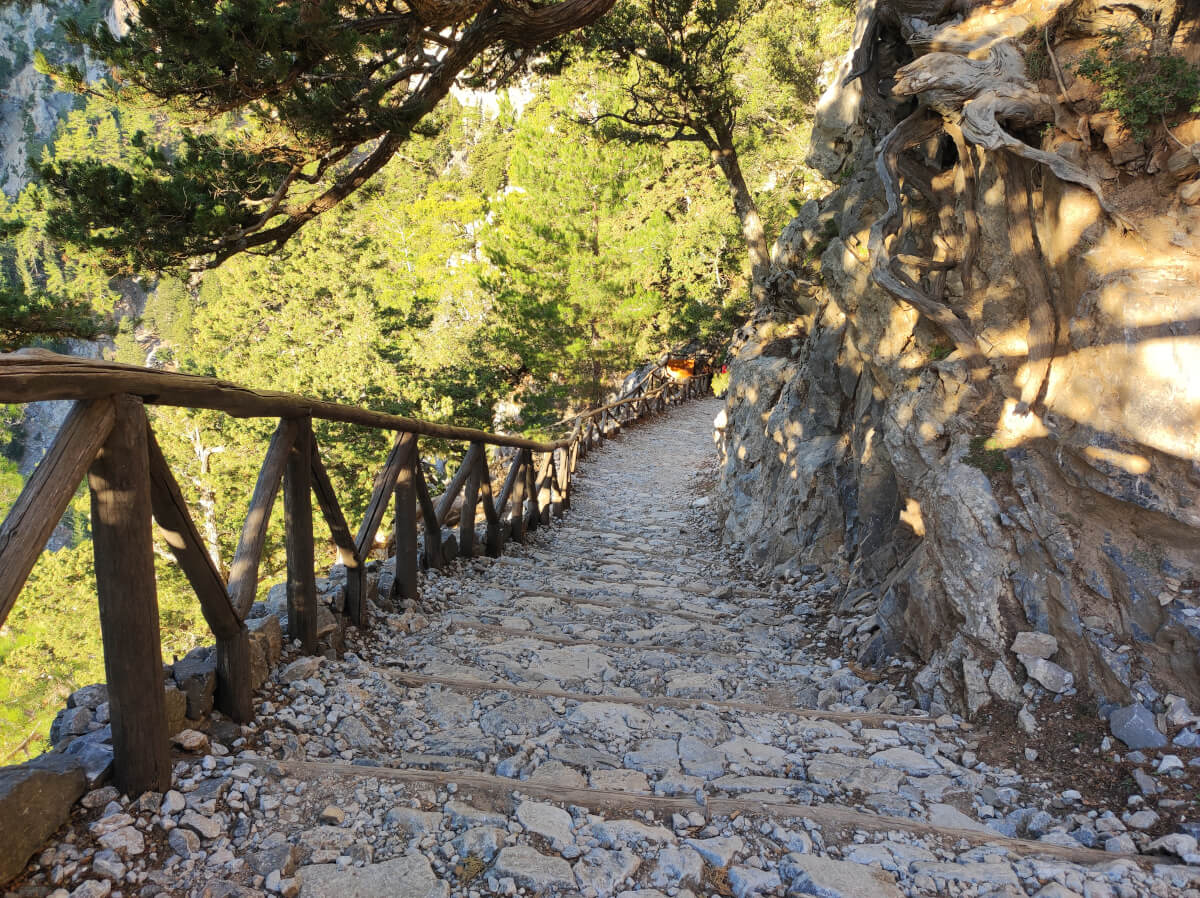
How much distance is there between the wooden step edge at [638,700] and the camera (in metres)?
3.52

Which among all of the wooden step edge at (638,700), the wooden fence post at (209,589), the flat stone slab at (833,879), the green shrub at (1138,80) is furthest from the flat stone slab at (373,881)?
the green shrub at (1138,80)

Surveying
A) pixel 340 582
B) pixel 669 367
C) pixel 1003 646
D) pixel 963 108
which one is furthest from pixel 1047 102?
pixel 669 367

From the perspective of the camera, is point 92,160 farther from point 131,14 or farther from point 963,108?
point 963,108

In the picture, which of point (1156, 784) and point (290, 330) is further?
point (290, 330)

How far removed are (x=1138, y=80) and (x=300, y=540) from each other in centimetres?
452

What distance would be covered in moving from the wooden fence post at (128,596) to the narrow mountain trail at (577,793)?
14 cm

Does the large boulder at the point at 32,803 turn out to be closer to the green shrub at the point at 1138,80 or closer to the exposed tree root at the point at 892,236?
the exposed tree root at the point at 892,236

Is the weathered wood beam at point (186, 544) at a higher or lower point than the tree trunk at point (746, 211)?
lower

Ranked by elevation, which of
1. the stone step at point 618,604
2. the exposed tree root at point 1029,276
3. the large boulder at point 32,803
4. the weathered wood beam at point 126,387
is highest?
the exposed tree root at point 1029,276

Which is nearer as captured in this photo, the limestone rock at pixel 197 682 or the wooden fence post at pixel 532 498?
the limestone rock at pixel 197 682

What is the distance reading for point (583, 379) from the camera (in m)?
21.6

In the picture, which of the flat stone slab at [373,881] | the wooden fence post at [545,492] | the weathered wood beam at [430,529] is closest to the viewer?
the flat stone slab at [373,881]

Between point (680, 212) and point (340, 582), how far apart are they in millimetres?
20244

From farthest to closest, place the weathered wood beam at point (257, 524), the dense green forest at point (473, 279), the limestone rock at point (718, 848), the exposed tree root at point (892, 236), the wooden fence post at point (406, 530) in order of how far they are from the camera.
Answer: the dense green forest at point (473, 279) → the wooden fence post at point (406, 530) → the exposed tree root at point (892, 236) → the weathered wood beam at point (257, 524) → the limestone rock at point (718, 848)
